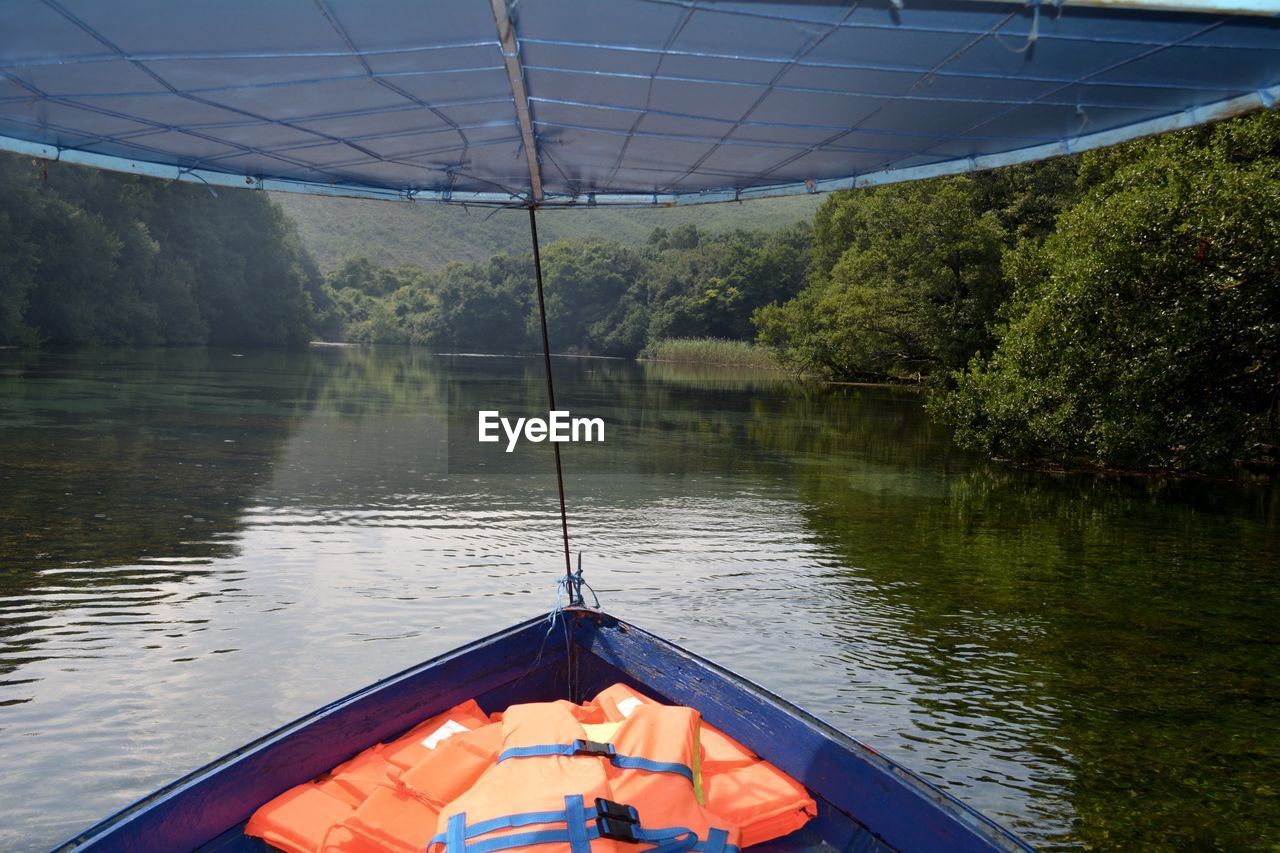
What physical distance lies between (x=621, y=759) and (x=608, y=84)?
8.17 ft

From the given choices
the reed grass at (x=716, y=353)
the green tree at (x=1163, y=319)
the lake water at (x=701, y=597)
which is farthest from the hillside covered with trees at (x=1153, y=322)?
the reed grass at (x=716, y=353)

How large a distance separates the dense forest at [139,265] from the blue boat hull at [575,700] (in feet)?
96.0

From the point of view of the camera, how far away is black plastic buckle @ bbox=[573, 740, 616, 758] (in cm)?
327

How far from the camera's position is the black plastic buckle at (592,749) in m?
3.27

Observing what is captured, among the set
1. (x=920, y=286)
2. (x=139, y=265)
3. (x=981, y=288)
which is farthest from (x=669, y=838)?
(x=139, y=265)

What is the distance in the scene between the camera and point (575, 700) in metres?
4.86

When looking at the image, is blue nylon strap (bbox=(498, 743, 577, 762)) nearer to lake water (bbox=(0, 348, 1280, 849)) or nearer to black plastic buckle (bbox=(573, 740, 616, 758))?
black plastic buckle (bbox=(573, 740, 616, 758))

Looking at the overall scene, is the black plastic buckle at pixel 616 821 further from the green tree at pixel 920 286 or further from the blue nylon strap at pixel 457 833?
the green tree at pixel 920 286

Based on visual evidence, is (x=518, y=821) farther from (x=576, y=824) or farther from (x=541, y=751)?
(x=541, y=751)

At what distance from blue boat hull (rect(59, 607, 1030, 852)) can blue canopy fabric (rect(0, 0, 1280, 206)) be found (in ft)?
7.88

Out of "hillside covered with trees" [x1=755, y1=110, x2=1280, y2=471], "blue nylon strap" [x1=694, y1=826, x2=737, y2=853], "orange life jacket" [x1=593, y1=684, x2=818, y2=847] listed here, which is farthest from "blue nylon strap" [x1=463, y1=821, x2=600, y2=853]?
"hillside covered with trees" [x1=755, y1=110, x2=1280, y2=471]

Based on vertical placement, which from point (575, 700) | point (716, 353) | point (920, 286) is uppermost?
point (920, 286)

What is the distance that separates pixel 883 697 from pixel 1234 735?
7.03 feet

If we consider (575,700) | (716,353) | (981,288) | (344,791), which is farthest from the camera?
(716,353)
